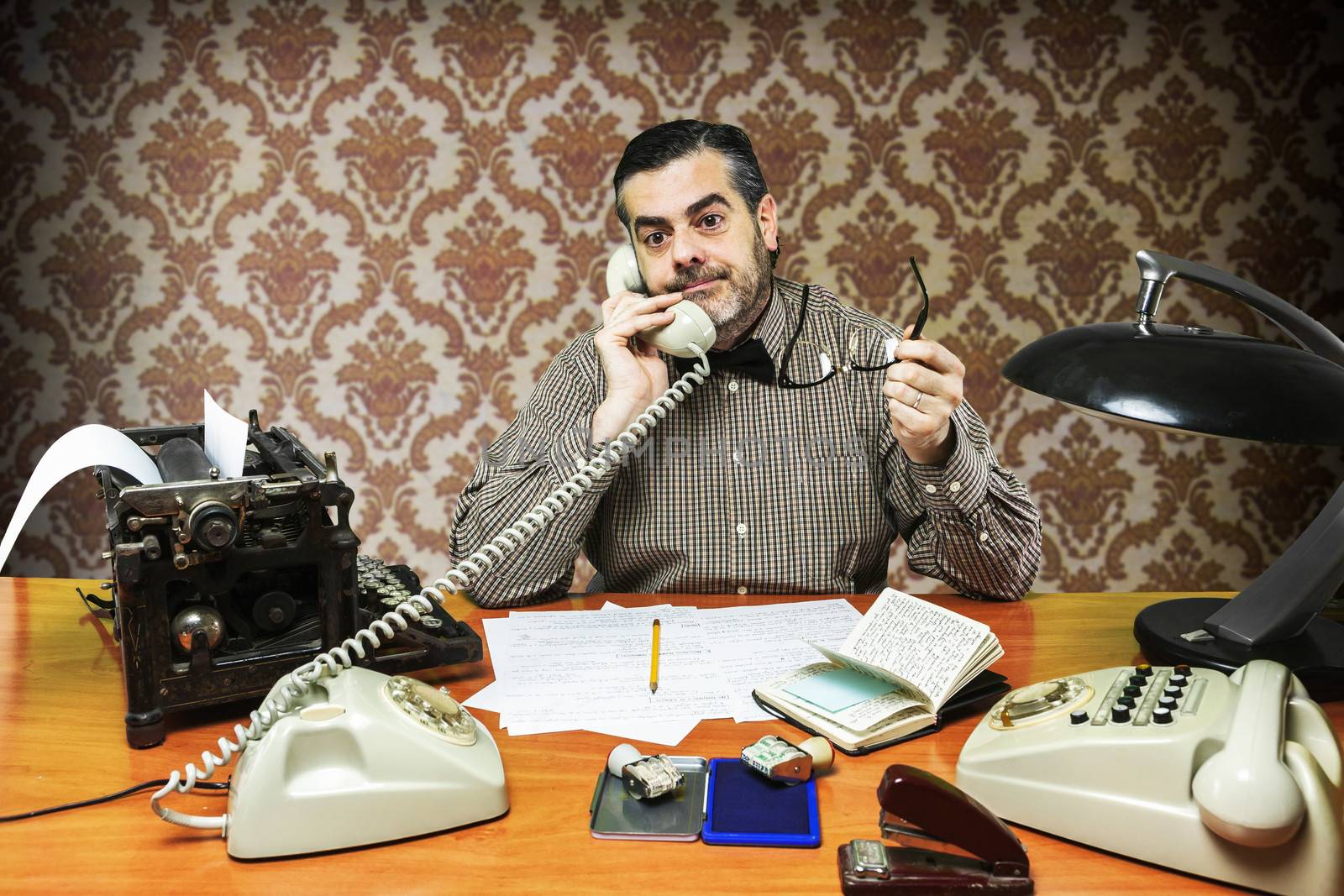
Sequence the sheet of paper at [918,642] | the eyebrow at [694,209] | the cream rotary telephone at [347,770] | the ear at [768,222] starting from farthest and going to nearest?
the ear at [768,222]
the eyebrow at [694,209]
the sheet of paper at [918,642]
the cream rotary telephone at [347,770]

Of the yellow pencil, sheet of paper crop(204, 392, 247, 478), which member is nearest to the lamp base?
the yellow pencil

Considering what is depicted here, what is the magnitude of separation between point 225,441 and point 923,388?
2.97 ft

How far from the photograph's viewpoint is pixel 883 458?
1.95 meters

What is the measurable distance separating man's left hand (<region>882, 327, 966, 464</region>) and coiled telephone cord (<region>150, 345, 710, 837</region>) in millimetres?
420

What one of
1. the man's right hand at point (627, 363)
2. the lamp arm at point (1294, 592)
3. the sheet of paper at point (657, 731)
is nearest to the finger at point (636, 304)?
the man's right hand at point (627, 363)

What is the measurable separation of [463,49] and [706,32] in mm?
669

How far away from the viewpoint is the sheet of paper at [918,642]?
1.17 metres

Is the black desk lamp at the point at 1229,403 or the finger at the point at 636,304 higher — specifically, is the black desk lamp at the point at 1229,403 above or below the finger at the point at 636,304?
below

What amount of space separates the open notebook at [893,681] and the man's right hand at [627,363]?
0.65 meters

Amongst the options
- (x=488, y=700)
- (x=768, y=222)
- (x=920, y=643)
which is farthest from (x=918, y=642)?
(x=768, y=222)

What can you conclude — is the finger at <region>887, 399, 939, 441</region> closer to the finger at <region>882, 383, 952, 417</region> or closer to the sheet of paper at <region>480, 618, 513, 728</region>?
the finger at <region>882, 383, 952, 417</region>

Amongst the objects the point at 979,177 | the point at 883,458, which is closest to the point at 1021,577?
the point at 883,458

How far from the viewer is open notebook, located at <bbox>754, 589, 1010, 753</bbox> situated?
1.15m

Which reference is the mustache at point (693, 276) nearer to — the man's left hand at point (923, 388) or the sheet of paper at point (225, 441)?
the man's left hand at point (923, 388)
